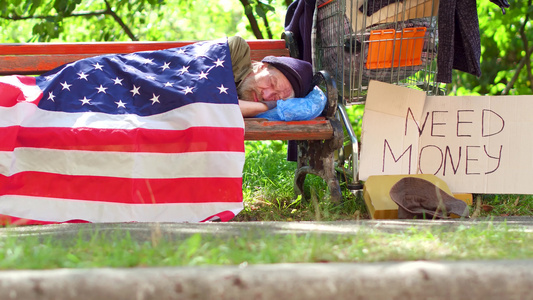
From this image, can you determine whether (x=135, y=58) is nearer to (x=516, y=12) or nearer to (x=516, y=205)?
(x=516, y=205)

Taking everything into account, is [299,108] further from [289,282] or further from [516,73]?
[516,73]

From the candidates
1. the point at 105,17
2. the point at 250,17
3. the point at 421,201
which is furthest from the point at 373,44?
the point at 105,17

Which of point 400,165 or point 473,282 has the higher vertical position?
point 473,282

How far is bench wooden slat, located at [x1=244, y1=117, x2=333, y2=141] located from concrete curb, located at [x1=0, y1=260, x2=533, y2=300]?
188 centimetres

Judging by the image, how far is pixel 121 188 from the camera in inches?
134

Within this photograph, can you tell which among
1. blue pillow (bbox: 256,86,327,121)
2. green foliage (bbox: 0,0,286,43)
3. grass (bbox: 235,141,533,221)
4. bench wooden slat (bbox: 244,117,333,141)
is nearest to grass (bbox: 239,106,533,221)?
grass (bbox: 235,141,533,221)

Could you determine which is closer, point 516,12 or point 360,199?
point 360,199

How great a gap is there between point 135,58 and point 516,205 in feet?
9.13

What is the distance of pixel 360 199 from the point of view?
3.86 m

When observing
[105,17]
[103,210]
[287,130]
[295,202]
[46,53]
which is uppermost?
[105,17]

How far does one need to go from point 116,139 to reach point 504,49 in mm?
5775

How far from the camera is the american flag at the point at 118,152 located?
11.0 ft

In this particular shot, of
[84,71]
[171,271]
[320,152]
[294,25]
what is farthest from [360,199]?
[171,271]

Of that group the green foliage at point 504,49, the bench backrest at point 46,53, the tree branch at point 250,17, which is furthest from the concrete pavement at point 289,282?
the green foliage at point 504,49
